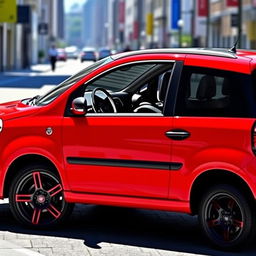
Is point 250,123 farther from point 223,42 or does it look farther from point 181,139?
point 223,42

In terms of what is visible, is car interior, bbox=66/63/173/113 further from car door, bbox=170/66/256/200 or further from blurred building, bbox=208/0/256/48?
blurred building, bbox=208/0/256/48

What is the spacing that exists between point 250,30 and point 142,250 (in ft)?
164

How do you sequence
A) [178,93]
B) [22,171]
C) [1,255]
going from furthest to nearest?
[22,171]
[178,93]
[1,255]

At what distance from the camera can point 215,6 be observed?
2795 inches

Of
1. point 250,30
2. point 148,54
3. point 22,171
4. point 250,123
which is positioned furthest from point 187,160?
point 250,30

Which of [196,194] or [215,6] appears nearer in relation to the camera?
[196,194]

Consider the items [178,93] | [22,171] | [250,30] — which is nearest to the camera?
[178,93]

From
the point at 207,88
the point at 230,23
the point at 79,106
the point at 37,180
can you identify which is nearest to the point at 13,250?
the point at 37,180

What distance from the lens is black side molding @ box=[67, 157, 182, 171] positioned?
6867mm

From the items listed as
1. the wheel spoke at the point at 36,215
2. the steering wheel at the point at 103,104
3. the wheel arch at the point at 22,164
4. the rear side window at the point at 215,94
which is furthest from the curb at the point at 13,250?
the rear side window at the point at 215,94

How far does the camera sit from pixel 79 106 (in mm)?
7195

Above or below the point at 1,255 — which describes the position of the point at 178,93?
above

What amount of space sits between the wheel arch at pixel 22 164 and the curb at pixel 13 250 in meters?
0.88

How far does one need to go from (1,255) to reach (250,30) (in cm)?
5056
